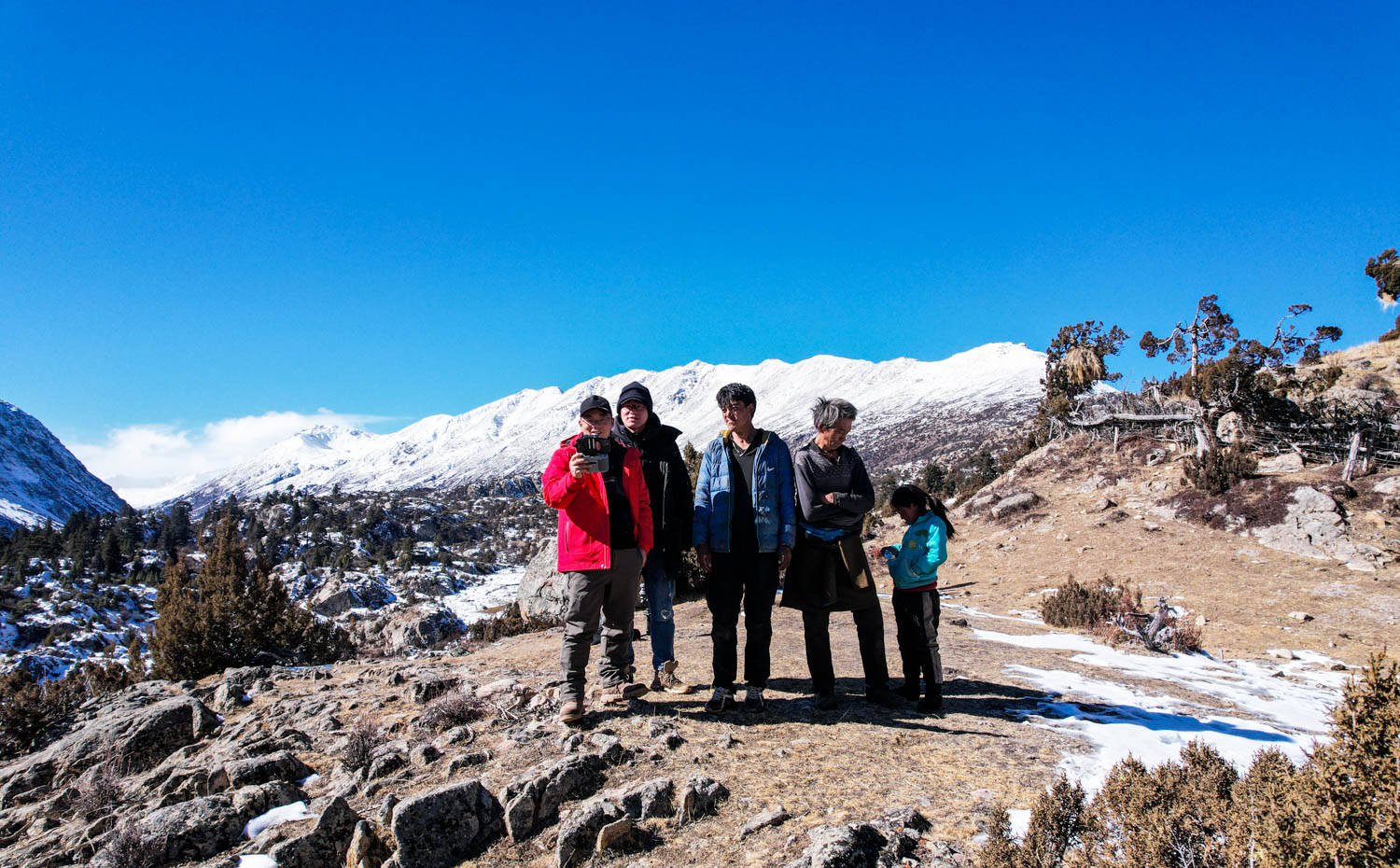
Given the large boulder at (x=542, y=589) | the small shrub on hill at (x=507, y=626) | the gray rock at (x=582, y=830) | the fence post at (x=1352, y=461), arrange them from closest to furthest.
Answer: the gray rock at (x=582, y=830) → the small shrub on hill at (x=507, y=626) → the large boulder at (x=542, y=589) → the fence post at (x=1352, y=461)

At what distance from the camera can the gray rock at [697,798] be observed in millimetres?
2854

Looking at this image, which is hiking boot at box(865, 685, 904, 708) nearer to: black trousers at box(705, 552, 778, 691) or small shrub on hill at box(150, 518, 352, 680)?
black trousers at box(705, 552, 778, 691)

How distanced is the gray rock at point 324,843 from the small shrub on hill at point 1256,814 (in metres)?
2.78

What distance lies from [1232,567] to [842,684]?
1103 cm

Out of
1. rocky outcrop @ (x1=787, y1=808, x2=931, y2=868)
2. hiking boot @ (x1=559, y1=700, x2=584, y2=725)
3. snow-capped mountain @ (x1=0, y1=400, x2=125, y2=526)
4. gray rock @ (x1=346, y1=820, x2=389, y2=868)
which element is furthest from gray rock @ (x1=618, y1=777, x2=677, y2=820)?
snow-capped mountain @ (x1=0, y1=400, x2=125, y2=526)

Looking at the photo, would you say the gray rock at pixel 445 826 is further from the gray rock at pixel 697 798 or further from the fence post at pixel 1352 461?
the fence post at pixel 1352 461

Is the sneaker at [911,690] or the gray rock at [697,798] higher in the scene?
the gray rock at [697,798]

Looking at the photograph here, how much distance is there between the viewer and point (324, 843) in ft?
9.23

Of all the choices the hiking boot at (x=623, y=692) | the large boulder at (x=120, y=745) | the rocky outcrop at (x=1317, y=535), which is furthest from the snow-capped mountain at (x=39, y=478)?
the rocky outcrop at (x=1317, y=535)

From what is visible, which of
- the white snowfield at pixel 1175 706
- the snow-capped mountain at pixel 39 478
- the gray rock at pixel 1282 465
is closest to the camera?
the white snowfield at pixel 1175 706

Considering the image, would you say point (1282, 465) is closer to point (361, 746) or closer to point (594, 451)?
point (594, 451)

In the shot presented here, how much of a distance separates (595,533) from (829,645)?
1831 mm

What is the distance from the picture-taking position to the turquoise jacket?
4.43m


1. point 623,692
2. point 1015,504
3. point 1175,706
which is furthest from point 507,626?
point 1015,504
